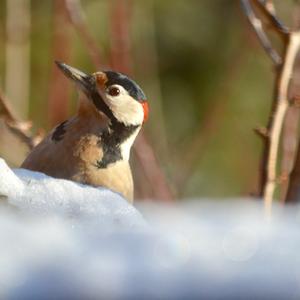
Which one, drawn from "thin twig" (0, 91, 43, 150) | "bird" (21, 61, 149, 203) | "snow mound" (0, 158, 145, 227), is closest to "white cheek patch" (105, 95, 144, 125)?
"bird" (21, 61, 149, 203)

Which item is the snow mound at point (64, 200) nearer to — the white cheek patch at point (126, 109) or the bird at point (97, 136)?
the bird at point (97, 136)

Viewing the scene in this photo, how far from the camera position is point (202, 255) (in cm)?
51

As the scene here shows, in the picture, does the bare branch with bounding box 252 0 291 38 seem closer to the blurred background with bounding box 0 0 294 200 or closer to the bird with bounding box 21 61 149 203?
the bird with bounding box 21 61 149 203

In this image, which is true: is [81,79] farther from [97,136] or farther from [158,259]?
[158,259]

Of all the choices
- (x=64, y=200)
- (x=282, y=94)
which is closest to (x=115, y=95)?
(x=282, y=94)

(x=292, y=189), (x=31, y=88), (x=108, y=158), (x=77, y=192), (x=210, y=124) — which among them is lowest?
(x=31, y=88)

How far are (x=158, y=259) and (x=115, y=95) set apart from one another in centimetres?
225

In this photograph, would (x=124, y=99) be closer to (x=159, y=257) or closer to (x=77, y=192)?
(x=77, y=192)

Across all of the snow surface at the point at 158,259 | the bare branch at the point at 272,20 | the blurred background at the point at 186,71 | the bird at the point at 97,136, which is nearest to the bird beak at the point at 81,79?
the bird at the point at 97,136

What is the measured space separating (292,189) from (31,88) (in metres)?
5.26

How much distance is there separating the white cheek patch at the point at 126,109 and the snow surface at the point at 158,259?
2.14 meters

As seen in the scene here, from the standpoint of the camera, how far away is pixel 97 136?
8.63 ft

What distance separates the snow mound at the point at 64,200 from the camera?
729mm

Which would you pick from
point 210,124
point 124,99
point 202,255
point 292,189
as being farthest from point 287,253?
point 210,124
